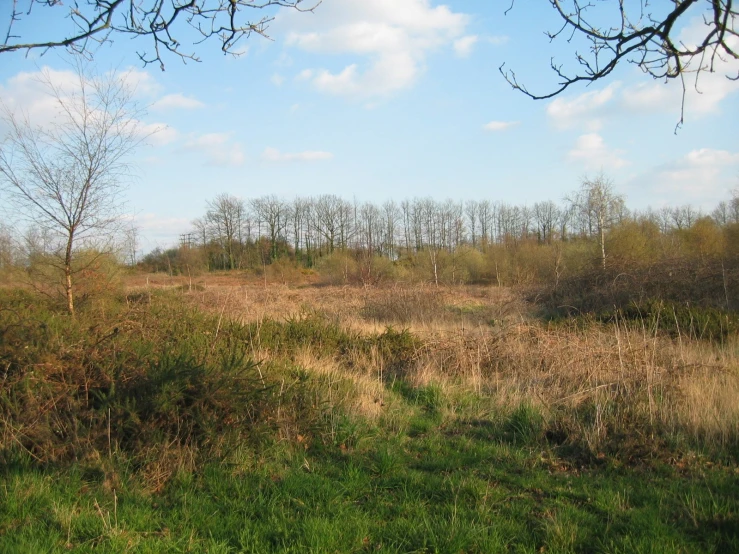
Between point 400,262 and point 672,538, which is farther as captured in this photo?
point 400,262

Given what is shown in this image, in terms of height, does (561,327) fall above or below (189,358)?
below

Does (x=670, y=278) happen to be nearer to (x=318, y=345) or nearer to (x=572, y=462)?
(x=318, y=345)

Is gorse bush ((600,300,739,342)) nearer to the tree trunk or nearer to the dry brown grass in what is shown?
the dry brown grass

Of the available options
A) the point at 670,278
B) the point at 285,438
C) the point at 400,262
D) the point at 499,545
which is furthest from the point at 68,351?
the point at 400,262

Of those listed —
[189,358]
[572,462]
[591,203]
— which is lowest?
[572,462]

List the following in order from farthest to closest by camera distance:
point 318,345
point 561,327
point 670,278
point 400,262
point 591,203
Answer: point 400,262
point 591,203
point 670,278
point 561,327
point 318,345

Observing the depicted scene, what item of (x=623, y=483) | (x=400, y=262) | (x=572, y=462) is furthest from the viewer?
(x=400, y=262)

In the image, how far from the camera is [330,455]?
15.5ft

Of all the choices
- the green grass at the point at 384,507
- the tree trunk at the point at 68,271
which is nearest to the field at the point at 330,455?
the green grass at the point at 384,507

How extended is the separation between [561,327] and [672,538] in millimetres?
8682

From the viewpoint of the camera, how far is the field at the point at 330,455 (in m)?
3.23

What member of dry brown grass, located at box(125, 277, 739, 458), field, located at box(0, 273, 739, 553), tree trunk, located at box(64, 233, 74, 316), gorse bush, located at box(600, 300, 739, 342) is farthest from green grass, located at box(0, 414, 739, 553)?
gorse bush, located at box(600, 300, 739, 342)

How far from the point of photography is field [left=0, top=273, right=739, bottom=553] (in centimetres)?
323

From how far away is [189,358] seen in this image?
4.91 meters
